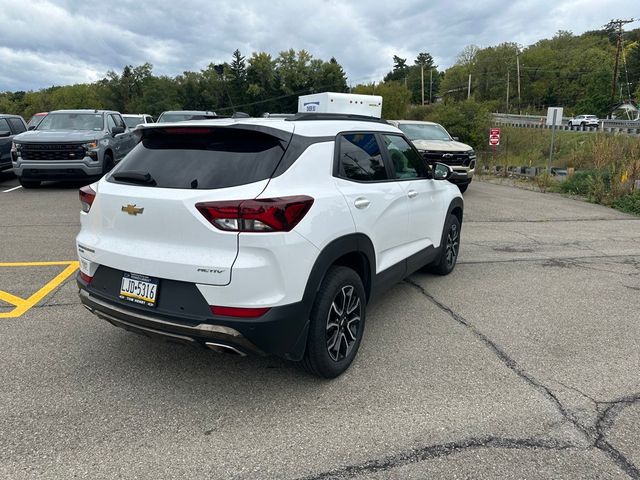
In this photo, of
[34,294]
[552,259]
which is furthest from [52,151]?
[552,259]

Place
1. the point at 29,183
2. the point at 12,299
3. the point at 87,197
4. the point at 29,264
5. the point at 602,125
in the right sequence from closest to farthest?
the point at 87,197
the point at 12,299
the point at 29,264
the point at 29,183
the point at 602,125

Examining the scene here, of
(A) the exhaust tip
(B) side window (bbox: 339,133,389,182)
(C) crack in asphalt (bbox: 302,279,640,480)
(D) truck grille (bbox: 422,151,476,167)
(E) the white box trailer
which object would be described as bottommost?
(C) crack in asphalt (bbox: 302,279,640,480)

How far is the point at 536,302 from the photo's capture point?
514 centimetres

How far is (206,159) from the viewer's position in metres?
3.01

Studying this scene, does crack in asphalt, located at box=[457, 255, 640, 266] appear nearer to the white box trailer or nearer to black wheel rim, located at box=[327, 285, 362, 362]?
black wheel rim, located at box=[327, 285, 362, 362]

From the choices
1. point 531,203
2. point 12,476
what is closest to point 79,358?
point 12,476

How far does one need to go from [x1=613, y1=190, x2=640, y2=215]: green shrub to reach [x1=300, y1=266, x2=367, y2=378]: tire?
10865 mm

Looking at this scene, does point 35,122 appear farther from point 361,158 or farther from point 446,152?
point 361,158

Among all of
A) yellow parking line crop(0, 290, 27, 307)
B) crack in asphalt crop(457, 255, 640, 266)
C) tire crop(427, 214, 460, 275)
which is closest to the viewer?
yellow parking line crop(0, 290, 27, 307)

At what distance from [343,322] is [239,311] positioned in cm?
95

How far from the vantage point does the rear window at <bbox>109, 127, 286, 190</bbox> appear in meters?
2.89

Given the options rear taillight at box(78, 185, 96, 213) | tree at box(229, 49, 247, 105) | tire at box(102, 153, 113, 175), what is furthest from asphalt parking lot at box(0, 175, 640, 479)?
tree at box(229, 49, 247, 105)

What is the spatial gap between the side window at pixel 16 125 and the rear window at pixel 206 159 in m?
13.3

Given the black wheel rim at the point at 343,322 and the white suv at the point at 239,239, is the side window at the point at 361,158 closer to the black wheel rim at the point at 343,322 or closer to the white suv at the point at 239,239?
the white suv at the point at 239,239
